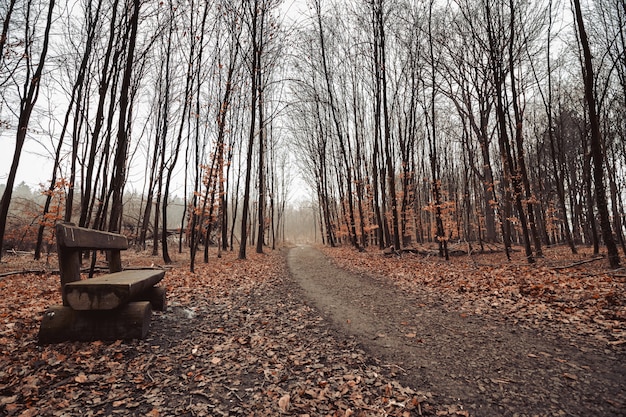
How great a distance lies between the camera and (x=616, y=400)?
2.29 metres

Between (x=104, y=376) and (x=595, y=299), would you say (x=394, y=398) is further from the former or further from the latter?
(x=595, y=299)

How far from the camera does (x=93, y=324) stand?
319cm

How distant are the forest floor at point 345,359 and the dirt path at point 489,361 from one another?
2 centimetres

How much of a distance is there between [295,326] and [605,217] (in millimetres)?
7993

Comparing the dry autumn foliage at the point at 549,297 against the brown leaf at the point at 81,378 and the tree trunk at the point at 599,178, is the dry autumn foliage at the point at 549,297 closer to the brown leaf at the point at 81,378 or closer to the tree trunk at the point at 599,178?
the tree trunk at the point at 599,178

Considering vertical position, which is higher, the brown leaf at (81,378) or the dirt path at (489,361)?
the brown leaf at (81,378)

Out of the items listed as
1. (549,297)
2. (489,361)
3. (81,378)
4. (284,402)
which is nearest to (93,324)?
(81,378)

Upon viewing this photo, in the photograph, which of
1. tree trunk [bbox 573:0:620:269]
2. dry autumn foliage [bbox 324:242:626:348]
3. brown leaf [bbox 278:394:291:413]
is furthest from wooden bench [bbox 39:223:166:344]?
tree trunk [bbox 573:0:620:269]

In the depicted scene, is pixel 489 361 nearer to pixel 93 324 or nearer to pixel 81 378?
pixel 81 378

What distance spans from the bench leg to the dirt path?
2835 mm

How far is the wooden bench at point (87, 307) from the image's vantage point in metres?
2.96

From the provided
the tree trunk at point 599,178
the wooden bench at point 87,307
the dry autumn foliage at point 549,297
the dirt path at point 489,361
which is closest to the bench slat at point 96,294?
the wooden bench at point 87,307

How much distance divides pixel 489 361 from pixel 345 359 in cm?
164

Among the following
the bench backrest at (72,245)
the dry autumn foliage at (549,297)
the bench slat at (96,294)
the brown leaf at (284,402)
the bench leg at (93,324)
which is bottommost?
the brown leaf at (284,402)
